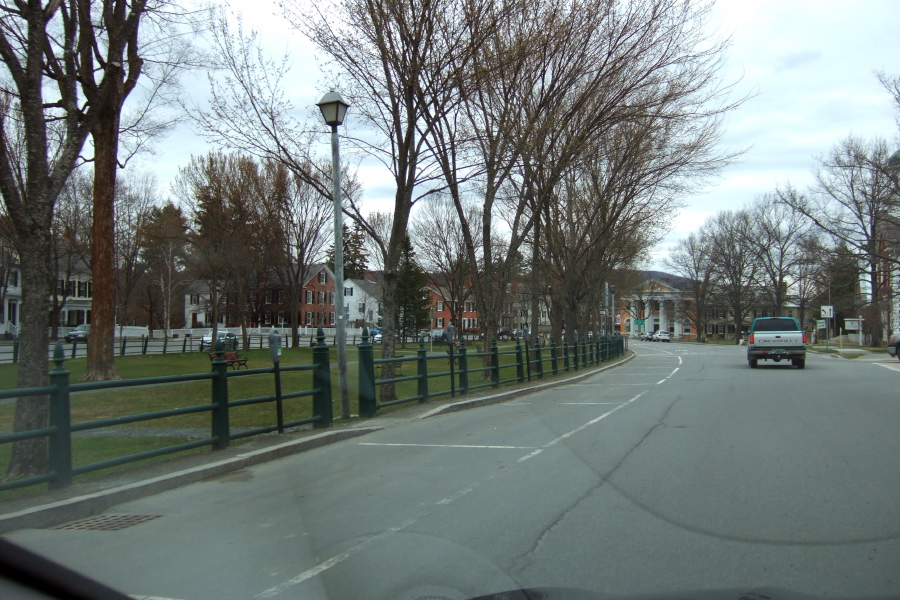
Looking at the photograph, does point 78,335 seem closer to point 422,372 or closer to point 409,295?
point 409,295

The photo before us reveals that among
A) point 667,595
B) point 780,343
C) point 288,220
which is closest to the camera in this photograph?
point 667,595

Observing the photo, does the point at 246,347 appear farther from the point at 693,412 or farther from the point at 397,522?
the point at 397,522

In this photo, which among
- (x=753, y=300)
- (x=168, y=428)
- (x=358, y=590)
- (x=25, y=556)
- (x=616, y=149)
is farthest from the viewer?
(x=753, y=300)

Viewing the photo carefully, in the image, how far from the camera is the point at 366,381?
1193 centimetres

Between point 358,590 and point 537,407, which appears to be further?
point 537,407

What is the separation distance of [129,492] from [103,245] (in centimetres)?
1629

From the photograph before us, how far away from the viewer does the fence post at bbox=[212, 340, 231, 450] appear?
818 centimetres

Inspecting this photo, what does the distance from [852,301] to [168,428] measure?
208 feet

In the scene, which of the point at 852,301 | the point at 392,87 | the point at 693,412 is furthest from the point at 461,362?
the point at 852,301

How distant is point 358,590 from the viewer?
4.22m

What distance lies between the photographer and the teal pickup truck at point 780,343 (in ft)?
88.0

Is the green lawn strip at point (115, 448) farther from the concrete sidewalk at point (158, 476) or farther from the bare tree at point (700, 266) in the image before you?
the bare tree at point (700, 266)

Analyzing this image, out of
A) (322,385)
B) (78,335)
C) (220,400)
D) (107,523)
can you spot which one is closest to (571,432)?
(322,385)

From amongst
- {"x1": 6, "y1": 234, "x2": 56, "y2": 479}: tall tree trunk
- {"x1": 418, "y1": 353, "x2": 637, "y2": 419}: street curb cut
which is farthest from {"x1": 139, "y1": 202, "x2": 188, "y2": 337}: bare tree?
{"x1": 6, "y1": 234, "x2": 56, "y2": 479}: tall tree trunk
